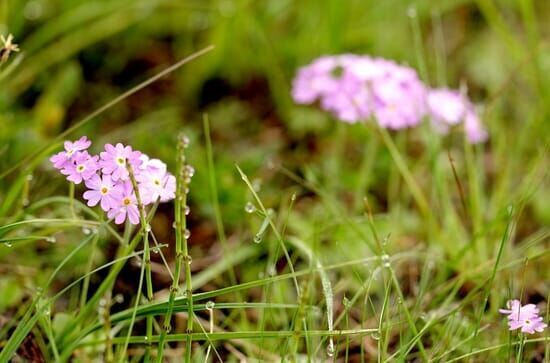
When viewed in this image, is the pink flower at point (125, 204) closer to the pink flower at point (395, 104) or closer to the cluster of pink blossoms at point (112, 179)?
the cluster of pink blossoms at point (112, 179)

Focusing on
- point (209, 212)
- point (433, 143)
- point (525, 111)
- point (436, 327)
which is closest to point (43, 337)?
point (209, 212)

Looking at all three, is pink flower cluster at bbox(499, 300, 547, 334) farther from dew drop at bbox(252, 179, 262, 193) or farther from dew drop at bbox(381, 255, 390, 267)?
dew drop at bbox(252, 179, 262, 193)

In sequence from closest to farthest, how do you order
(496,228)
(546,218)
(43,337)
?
(43,337), (496,228), (546,218)

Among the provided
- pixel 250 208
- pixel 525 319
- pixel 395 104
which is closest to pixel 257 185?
pixel 250 208

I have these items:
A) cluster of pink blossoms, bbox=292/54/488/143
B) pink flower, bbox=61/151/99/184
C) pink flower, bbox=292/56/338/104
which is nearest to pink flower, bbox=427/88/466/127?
cluster of pink blossoms, bbox=292/54/488/143

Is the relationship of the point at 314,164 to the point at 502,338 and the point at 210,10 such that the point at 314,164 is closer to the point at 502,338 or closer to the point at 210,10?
the point at 210,10

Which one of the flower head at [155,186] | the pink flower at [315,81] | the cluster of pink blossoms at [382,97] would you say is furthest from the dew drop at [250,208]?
the pink flower at [315,81]
